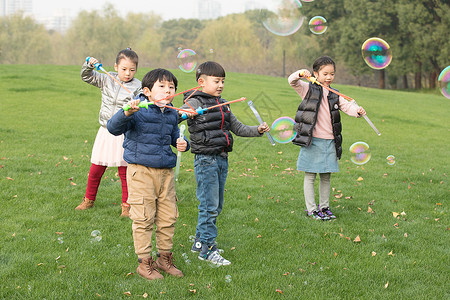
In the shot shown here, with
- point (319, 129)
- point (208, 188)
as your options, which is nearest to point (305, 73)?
point (319, 129)

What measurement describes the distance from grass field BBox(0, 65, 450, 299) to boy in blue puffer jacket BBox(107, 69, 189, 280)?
0.91ft

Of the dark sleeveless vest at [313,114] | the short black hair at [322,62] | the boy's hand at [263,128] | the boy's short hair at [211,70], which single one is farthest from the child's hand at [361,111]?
the boy's short hair at [211,70]

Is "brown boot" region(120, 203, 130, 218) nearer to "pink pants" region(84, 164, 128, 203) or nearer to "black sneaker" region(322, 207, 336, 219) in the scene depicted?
"pink pants" region(84, 164, 128, 203)

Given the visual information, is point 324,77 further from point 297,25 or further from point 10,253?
point 10,253

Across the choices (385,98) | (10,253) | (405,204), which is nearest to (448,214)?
(405,204)

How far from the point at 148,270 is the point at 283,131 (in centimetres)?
240

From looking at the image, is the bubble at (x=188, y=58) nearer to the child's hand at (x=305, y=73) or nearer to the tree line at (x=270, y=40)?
the child's hand at (x=305, y=73)

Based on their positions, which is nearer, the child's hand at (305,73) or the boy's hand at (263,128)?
the boy's hand at (263,128)

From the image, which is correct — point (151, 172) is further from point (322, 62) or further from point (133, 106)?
point (322, 62)

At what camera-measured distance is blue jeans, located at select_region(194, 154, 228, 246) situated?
4.59 metres

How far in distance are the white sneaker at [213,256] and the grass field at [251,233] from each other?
0.08 metres

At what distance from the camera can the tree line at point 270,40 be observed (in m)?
37.4

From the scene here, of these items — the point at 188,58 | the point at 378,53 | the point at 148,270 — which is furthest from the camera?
the point at 378,53

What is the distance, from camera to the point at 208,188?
4605 mm
